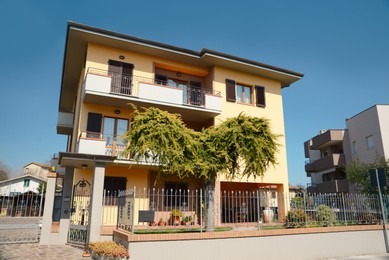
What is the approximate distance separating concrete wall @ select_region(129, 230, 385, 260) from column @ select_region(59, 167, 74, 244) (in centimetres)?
624

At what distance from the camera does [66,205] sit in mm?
14133

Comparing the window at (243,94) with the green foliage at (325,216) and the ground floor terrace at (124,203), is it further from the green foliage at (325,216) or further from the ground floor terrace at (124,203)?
the green foliage at (325,216)

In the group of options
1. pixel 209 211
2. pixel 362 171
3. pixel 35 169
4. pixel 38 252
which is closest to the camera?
pixel 38 252

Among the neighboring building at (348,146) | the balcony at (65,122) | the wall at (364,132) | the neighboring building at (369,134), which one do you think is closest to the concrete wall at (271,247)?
the balcony at (65,122)

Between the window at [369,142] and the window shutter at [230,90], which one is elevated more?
the window shutter at [230,90]

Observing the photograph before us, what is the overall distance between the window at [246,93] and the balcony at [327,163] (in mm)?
15597

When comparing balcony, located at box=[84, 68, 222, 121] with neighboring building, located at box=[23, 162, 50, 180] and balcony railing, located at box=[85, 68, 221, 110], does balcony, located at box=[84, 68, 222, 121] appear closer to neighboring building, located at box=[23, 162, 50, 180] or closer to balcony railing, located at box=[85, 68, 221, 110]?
balcony railing, located at box=[85, 68, 221, 110]

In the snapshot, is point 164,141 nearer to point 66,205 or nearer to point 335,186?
→ point 66,205

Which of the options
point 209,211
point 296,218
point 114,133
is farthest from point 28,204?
point 296,218

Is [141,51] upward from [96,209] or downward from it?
upward

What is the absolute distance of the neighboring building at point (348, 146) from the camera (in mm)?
27094

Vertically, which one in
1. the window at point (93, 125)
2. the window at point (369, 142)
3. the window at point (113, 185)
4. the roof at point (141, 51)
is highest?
the roof at point (141, 51)

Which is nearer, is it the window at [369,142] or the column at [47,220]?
the column at [47,220]

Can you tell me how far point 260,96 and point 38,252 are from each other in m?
16.0
